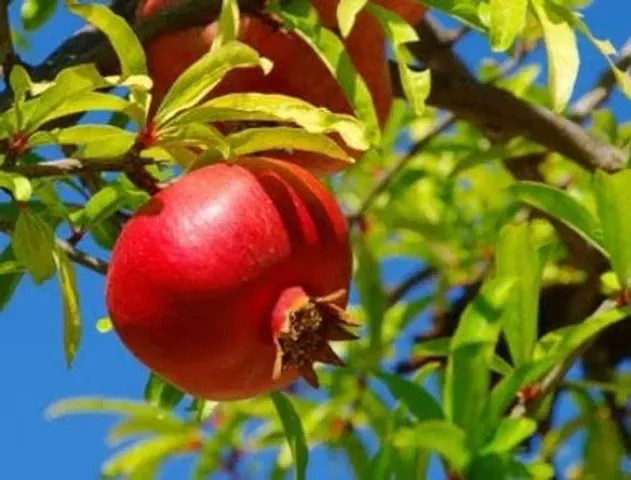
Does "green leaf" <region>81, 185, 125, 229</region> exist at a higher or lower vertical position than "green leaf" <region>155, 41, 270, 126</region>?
lower

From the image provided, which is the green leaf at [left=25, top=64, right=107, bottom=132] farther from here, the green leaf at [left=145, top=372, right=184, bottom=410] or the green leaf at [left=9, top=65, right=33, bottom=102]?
the green leaf at [left=145, top=372, right=184, bottom=410]

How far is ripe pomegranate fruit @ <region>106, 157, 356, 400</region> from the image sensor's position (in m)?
1.00

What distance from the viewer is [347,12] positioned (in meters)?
1.11

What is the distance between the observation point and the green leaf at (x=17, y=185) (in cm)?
103

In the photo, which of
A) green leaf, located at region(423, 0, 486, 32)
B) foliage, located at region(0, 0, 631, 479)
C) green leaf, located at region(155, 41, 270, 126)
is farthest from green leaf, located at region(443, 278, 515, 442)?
green leaf, located at region(155, 41, 270, 126)

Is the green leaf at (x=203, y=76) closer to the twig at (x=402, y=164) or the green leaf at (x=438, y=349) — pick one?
the green leaf at (x=438, y=349)

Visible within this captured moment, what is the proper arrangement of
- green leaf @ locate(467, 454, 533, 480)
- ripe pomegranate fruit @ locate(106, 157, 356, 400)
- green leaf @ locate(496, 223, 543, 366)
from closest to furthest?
ripe pomegranate fruit @ locate(106, 157, 356, 400)
green leaf @ locate(467, 454, 533, 480)
green leaf @ locate(496, 223, 543, 366)

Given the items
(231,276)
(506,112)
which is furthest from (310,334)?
(506,112)

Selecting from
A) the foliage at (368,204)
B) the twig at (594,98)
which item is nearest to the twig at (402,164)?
the foliage at (368,204)

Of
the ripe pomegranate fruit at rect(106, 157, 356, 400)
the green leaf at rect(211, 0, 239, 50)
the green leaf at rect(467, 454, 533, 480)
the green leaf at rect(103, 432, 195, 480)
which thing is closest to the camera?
the ripe pomegranate fruit at rect(106, 157, 356, 400)

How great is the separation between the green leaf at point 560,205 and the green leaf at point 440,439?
198 millimetres

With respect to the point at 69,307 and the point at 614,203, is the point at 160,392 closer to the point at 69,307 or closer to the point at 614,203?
the point at 69,307

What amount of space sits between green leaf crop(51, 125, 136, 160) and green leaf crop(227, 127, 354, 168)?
7cm

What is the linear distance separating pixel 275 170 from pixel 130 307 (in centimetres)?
12
